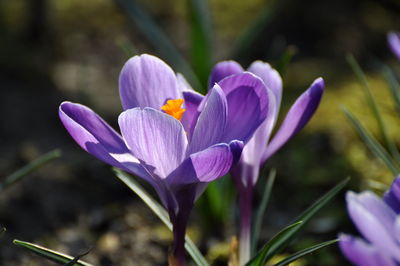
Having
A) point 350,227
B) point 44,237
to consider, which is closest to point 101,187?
point 44,237

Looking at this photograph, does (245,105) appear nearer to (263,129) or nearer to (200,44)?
(263,129)

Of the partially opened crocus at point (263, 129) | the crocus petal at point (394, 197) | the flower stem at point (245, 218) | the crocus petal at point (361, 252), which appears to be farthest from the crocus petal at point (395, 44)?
the crocus petal at point (361, 252)

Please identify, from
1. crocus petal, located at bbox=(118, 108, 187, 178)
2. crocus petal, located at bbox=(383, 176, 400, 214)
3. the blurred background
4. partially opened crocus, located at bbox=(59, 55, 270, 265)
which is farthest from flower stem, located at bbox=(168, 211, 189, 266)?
the blurred background

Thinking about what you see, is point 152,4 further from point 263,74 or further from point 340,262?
point 263,74

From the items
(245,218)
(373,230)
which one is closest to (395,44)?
(245,218)

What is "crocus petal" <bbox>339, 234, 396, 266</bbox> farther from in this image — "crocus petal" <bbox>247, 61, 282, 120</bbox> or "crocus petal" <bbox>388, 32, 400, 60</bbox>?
"crocus petal" <bbox>388, 32, 400, 60</bbox>
